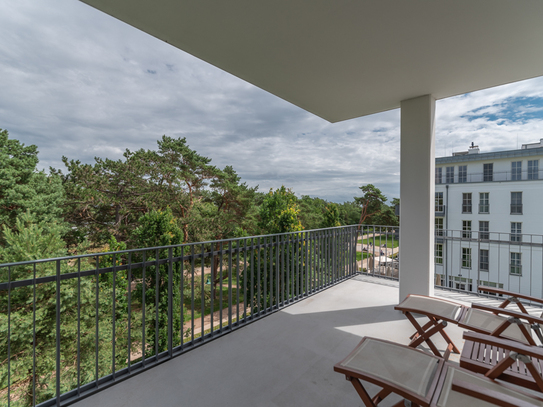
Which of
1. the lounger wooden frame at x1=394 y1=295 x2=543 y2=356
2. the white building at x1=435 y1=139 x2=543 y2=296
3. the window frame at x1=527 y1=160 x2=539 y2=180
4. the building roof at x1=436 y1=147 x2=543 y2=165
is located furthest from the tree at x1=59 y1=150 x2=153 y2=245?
the window frame at x1=527 y1=160 x2=539 y2=180

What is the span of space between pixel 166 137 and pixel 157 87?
11.6 m

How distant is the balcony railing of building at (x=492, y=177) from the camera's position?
16.6m

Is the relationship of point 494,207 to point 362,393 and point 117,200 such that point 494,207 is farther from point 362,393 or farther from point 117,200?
point 117,200

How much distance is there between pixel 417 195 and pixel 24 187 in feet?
50.8

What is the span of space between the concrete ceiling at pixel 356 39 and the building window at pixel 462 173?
19331mm

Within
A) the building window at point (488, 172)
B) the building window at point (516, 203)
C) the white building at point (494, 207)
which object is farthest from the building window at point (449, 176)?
the building window at point (516, 203)

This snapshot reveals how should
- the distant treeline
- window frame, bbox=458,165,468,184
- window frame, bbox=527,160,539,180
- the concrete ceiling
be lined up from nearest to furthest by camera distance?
the concrete ceiling → the distant treeline → window frame, bbox=527,160,539,180 → window frame, bbox=458,165,468,184

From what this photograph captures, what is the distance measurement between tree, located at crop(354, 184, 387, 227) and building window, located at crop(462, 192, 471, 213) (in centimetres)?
511

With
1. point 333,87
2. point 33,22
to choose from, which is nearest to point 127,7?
point 333,87

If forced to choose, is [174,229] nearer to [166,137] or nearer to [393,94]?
[393,94]

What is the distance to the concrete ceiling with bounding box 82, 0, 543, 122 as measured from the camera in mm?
1933

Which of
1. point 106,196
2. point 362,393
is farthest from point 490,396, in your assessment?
point 106,196

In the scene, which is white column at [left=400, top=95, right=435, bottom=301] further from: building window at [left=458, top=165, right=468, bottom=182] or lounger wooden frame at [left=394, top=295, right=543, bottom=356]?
building window at [left=458, top=165, right=468, bottom=182]

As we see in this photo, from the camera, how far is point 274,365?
2387 millimetres
